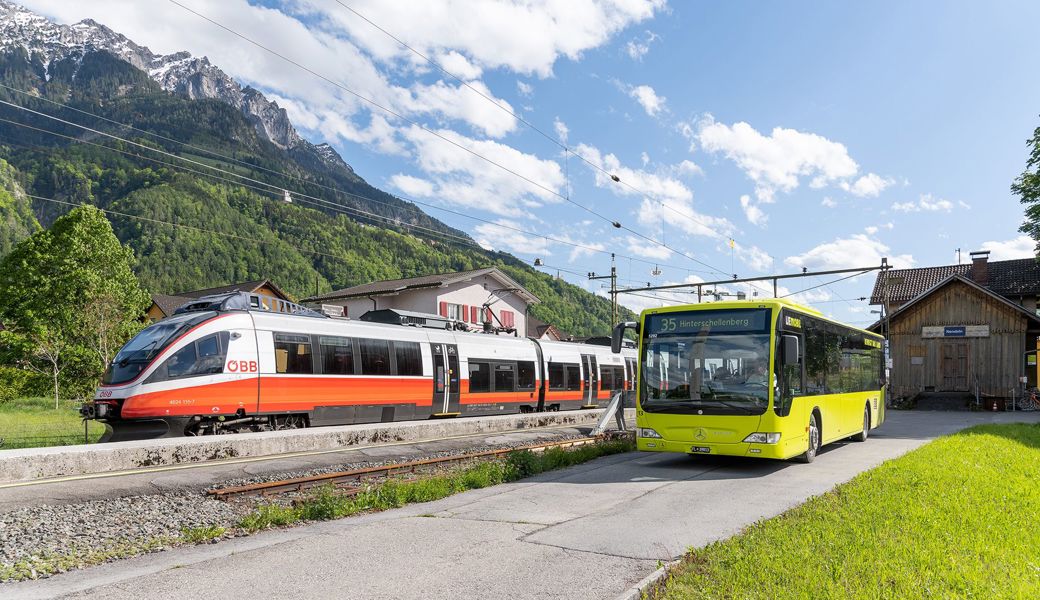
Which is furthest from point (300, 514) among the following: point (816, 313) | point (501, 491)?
point (816, 313)

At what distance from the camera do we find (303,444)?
583 inches

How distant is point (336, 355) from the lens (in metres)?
18.2

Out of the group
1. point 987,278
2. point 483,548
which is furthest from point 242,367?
point 987,278

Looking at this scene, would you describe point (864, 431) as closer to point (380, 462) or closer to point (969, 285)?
point (380, 462)

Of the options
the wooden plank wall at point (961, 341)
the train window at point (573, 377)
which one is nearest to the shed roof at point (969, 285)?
the wooden plank wall at point (961, 341)

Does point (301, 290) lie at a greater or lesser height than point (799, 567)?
greater

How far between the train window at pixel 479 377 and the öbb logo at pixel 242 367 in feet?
27.1

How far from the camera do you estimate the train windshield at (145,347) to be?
575 inches

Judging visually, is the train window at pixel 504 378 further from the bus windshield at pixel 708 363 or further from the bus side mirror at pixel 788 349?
the bus side mirror at pixel 788 349

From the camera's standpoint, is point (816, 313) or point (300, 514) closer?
point (300, 514)

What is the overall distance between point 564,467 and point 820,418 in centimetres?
476

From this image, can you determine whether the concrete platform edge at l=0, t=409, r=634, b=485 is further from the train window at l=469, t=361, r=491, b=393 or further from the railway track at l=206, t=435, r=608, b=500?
the train window at l=469, t=361, r=491, b=393

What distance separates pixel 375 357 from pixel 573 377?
1145cm

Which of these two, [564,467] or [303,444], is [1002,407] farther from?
[303,444]
